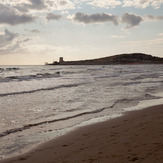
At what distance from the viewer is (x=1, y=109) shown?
10234 mm

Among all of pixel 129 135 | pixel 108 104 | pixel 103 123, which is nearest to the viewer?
pixel 129 135

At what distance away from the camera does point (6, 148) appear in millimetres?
5430

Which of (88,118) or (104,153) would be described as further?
(88,118)

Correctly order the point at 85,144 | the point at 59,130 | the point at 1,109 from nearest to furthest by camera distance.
Result: the point at 85,144 < the point at 59,130 < the point at 1,109

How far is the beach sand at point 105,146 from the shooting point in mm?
4355

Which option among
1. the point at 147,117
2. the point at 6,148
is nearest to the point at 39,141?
the point at 6,148

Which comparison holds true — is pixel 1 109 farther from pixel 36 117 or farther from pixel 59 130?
pixel 59 130

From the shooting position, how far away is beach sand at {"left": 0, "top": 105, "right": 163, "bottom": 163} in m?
4.36

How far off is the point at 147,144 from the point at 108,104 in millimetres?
6608

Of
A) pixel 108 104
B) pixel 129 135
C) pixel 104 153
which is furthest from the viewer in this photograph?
pixel 108 104

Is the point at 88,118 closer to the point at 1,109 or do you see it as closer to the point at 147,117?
the point at 147,117

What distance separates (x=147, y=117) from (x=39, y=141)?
157 inches

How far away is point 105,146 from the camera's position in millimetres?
5090

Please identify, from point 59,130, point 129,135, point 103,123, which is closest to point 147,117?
point 103,123
